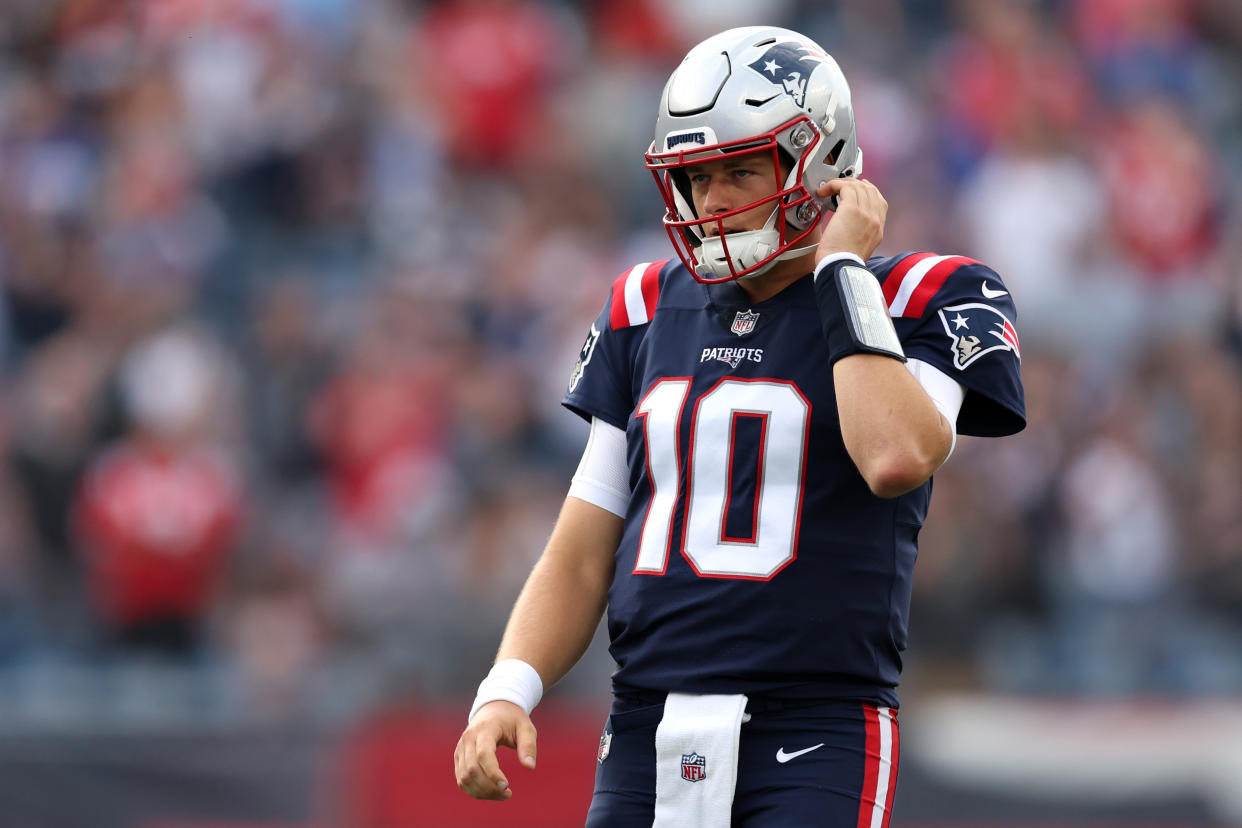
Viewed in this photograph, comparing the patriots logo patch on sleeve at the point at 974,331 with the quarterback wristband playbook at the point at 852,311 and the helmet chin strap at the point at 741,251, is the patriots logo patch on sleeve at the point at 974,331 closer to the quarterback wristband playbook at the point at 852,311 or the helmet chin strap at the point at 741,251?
the quarterback wristband playbook at the point at 852,311

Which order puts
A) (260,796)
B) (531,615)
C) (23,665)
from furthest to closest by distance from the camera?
(23,665) < (260,796) < (531,615)

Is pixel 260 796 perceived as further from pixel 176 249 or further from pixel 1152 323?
pixel 1152 323

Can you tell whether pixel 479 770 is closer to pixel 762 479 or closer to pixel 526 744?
pixel 526 744

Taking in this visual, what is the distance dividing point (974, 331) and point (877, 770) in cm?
84

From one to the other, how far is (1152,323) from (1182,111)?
88.1 inches

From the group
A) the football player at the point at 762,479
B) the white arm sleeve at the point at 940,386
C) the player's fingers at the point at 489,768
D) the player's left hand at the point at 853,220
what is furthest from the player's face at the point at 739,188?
the player's fingers at the point at 489,768

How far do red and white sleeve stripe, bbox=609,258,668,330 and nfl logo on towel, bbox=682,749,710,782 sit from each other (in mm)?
920

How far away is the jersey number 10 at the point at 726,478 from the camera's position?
3283 millimetres

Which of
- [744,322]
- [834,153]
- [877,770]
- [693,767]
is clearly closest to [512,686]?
[693,767]

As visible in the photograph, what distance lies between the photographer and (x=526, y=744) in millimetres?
3316

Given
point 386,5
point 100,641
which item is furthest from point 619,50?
point 100,641

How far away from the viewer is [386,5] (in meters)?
11.1

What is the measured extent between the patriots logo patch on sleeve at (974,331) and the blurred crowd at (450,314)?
14.9ft

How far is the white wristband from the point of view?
3416mm
